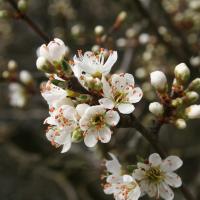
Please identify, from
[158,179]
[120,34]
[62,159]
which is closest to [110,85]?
[158,179]

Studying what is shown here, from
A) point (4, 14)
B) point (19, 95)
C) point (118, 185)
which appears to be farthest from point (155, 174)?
point (19, 95)

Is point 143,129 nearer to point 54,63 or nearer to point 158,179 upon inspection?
point 158,179

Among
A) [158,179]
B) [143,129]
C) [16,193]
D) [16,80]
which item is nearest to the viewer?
[143,129]

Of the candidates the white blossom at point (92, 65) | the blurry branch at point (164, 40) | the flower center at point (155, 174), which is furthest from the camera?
the blurry branch at point (164, 40)

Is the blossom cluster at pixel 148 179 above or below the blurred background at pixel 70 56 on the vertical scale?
below

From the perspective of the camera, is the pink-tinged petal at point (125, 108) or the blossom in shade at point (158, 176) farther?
→ the blossom in shade at point (158, 176)

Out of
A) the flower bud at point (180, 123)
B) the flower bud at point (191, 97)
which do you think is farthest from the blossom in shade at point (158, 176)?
the flower bud at point (191, 97)

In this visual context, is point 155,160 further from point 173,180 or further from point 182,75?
point 182,75

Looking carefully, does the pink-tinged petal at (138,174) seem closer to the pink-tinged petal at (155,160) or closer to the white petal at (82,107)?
the pink-tinged petal at (155,160)
